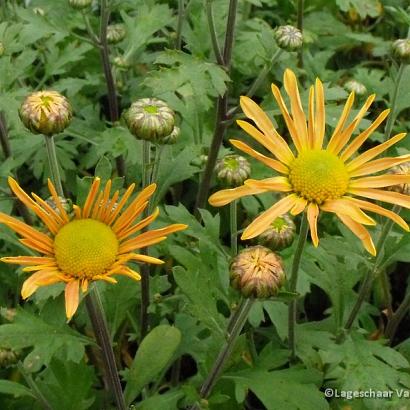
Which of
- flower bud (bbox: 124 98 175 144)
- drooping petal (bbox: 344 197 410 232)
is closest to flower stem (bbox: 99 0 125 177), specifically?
flower bud (bbox: 124 98 175 144)

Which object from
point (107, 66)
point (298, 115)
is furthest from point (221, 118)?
point (107, 66)

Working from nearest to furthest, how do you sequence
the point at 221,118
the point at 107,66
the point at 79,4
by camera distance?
the point at 221,118 → the point at 79,4 → the point at 107,66

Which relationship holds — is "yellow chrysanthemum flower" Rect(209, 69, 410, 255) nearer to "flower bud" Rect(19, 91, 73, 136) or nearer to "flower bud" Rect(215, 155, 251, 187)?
"flower bud" Rect(215, 155, 251, 187)

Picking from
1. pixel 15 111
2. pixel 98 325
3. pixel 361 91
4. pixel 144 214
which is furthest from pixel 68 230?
pixel 361 91

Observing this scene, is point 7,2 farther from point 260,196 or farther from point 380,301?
point 380,301

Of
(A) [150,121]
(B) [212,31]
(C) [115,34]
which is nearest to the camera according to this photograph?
(A) [150,121]

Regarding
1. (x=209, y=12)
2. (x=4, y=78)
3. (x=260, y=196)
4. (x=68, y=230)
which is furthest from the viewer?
(x=260, y=196)

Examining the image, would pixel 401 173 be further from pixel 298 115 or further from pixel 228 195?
pixel 228 195

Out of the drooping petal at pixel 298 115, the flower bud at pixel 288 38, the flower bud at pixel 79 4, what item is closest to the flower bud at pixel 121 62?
the flower bud at pixel 79 4

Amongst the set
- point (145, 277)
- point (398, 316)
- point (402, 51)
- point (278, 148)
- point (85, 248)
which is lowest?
point (398, 316)
